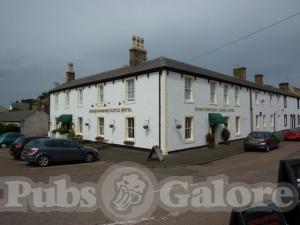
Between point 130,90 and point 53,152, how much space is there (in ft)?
28.2

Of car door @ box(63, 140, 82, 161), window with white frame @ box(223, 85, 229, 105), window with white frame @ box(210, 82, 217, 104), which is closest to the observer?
car door @ box(63, 140, 82, 161)

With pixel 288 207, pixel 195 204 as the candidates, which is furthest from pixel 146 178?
pixel 288 207

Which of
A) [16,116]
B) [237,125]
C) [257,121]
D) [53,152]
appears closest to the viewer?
[53,152]

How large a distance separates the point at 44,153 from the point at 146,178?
6.80 metres

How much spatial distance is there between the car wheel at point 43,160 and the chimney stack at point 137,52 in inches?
457

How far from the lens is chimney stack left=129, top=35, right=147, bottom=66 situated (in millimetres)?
24203

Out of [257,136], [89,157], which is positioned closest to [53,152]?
[89,157]

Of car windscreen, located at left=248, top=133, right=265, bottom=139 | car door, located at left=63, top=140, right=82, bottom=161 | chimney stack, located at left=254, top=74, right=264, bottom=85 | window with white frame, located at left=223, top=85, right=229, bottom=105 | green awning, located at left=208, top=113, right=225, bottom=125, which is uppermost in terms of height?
chimney stack, located at left=254, top=74, right=264, bottom=85

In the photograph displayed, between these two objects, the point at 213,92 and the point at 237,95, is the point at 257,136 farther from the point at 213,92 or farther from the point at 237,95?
the point at 237,95

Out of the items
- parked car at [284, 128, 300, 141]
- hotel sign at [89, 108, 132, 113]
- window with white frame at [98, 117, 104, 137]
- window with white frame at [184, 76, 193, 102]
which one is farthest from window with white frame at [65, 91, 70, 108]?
parked car at [284, 128, 300, 141]

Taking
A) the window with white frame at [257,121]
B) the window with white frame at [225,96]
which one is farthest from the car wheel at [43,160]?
the window with white frame at [257,121]

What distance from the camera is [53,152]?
16172mm

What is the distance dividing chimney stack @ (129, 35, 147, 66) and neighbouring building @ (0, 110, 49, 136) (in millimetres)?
23725

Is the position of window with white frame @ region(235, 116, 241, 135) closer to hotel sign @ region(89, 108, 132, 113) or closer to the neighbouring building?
hotel sign @ region(89, 108, 132, 113)
